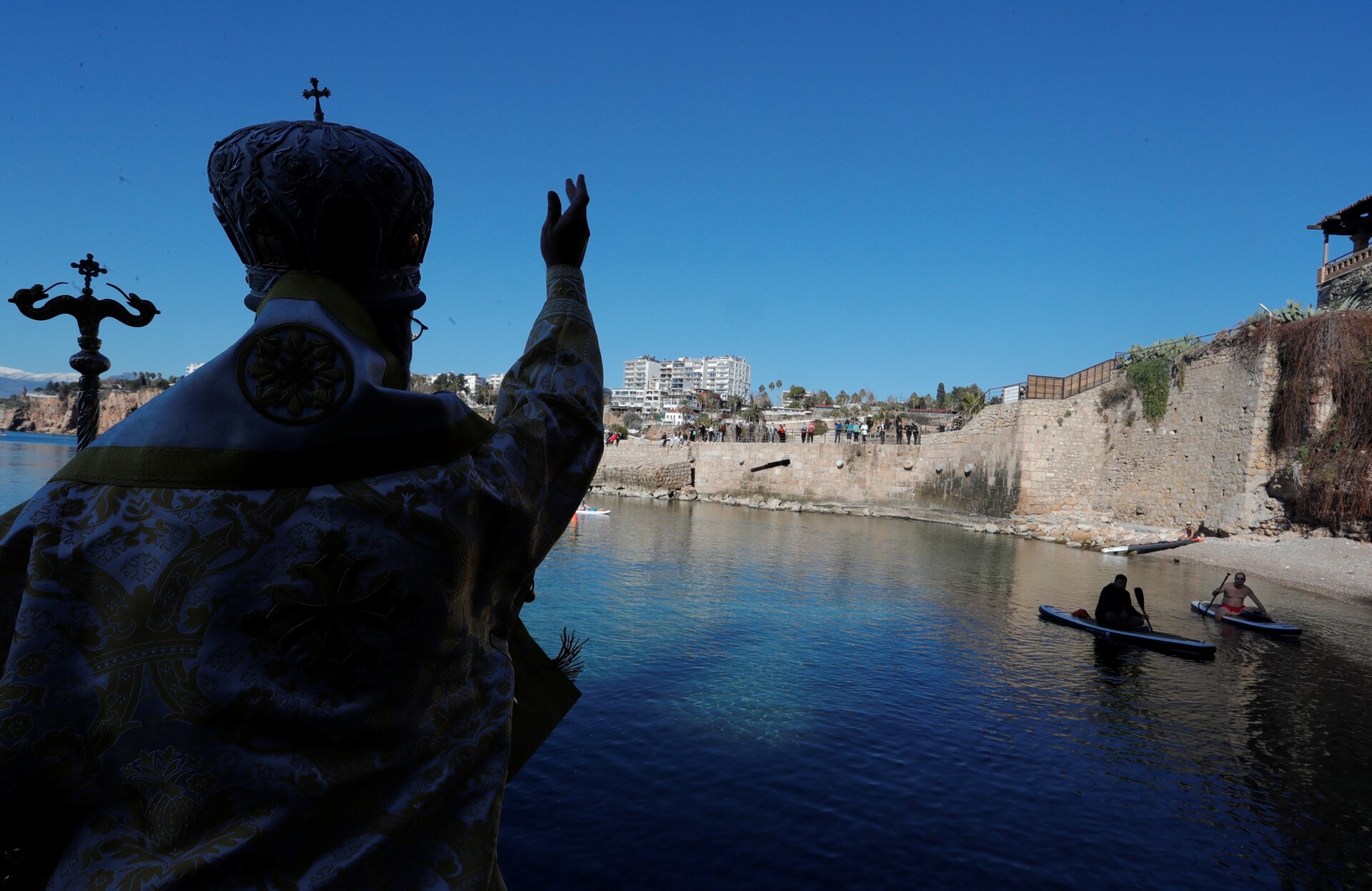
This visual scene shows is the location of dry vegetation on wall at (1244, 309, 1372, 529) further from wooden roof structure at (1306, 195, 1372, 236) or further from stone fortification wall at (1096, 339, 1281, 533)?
wooden roof structure at (1306, 195, 1372, 236)

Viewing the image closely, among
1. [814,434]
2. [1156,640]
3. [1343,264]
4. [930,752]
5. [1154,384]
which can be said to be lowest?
[930,752]

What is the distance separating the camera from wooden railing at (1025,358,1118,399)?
29.2 meters

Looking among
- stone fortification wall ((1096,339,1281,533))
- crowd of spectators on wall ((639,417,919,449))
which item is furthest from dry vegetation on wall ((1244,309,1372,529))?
crowd of spectators on wall ((639,417,919,449))

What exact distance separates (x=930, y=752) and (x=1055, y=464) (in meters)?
24.4

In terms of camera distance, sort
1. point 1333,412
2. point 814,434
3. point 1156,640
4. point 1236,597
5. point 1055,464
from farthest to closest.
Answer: point 814,434
point 1055,464
point 1333,412
point 1236,597
point 1156,640

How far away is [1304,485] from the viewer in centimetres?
1961

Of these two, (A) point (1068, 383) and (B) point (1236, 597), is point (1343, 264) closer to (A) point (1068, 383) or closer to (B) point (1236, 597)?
(A) point (1068, 383)

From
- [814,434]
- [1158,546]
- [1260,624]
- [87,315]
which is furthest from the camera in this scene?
[814,434]

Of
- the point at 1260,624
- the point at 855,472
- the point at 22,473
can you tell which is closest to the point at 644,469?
the point at 855,472

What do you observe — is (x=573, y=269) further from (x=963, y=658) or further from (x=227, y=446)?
(x=963, y=658)

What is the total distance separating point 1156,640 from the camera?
11.4 m

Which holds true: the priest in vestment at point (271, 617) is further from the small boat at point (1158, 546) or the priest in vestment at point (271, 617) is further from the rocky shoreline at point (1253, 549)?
the small boat at point (1158, 546)

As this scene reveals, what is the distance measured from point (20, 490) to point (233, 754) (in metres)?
33.1

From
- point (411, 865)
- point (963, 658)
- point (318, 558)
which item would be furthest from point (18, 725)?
point (963, 658)
